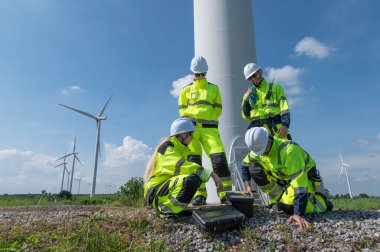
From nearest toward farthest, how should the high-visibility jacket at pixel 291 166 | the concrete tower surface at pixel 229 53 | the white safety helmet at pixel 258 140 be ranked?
1. the high-visibility jacket at pixel 291 166
2. the white safety helmet at pixel 258 140
3. the concrete tower surface at pixel 229 53

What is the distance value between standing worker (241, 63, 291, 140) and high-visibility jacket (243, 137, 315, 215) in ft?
2.94

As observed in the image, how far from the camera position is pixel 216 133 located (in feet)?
20.1

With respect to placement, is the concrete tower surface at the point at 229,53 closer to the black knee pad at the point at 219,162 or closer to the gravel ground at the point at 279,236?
the black knee pad at the point at 219,162

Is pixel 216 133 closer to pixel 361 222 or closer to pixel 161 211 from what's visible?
pixel 161 211

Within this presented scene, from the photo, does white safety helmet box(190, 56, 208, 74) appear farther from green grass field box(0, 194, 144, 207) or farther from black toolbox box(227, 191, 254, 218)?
green grass field box(0, 194, 144, 207)

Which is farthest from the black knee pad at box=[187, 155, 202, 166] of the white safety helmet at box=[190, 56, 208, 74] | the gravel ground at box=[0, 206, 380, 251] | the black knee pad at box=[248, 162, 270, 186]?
the white safety helmet at box=[190, 56, 208, 74]

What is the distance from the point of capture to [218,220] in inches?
162

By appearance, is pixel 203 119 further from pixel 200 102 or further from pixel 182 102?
pixel 182 102

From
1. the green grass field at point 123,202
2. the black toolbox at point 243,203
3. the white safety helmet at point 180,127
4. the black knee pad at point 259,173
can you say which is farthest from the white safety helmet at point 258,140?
the green grass field at point 123,202

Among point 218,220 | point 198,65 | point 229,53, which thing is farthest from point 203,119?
point 229,53

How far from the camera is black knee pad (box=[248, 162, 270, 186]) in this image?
203 inches

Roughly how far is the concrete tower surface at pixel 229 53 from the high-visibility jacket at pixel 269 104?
7.90ft

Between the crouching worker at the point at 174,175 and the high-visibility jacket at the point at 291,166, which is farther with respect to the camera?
the crouching worker at the point at 174,175

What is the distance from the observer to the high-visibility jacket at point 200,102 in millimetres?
6211
